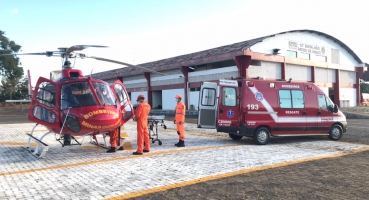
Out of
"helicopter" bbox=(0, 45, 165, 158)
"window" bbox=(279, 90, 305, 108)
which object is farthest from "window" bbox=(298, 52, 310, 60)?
"helicopter" bbox=(0, 45, 165, 158)

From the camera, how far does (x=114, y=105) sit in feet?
27.7

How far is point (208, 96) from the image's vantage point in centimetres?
1108

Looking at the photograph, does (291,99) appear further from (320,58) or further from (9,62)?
(9,62)

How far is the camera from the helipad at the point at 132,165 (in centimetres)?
539

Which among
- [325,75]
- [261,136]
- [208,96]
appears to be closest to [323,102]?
[261,136]

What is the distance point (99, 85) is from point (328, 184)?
248 inches

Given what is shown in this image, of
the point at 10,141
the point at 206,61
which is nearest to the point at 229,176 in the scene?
the point at 10,141

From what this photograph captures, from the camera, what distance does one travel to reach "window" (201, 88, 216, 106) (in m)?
11.0

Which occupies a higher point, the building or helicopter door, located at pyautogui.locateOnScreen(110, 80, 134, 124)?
the building

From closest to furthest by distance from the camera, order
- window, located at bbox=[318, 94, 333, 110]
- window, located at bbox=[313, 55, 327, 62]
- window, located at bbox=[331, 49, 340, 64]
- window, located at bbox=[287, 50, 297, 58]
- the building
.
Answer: window, located at bbox=[318, 94, 333, 110] < the building < window, located at bbox=[287, 50, 297, 58] < window, located at bbox=[313, 55, 327, 62] < window, located at bbox=[331, 49, 340, 64]

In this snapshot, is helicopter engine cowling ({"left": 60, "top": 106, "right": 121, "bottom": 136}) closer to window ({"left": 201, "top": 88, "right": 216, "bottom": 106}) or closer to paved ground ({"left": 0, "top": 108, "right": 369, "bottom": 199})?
paved ground ({"left": 0, "top": 108, "right": 369, "bottom": 199})

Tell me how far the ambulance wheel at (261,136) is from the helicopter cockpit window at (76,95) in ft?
18.6

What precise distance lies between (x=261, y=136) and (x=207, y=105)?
2.25 meters

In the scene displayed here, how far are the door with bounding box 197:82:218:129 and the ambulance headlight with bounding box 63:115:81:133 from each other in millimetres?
4631
